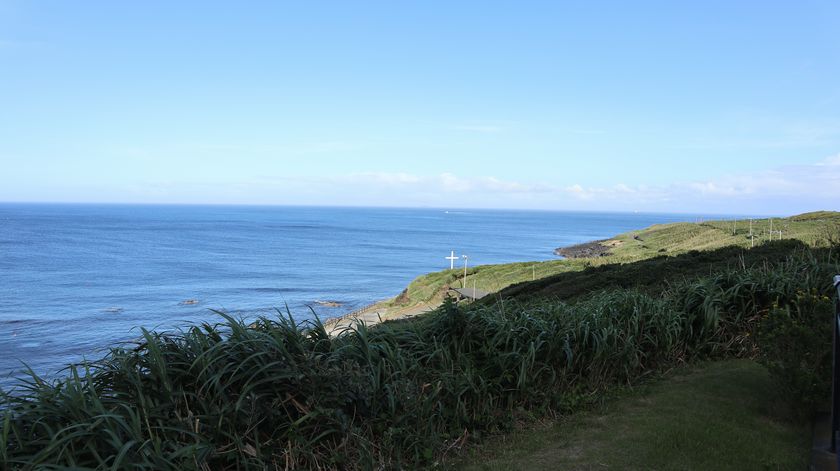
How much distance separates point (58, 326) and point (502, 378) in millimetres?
38934

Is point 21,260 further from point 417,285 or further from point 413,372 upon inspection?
point 413,372

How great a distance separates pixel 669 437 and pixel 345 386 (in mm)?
2522

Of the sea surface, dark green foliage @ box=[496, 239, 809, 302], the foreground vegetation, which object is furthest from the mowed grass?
the sea surface

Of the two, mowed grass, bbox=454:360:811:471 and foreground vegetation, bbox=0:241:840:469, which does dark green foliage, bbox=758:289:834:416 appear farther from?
mowed grass, bbox=454:360:811:471

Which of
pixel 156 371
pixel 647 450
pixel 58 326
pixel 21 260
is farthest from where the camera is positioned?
pixel 21 260

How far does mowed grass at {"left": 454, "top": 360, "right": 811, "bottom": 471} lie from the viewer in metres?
4.22

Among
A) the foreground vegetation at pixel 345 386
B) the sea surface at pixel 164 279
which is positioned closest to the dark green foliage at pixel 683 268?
the foreground vegetation at pixel 345 386

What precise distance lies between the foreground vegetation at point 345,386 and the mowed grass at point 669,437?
10.7 inches

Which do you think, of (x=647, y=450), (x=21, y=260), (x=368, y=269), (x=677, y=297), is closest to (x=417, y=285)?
(x=368, y=269)

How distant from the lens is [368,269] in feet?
245

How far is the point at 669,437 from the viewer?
461cm

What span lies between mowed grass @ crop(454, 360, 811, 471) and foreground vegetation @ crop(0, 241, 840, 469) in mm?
273

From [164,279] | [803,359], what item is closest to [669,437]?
[803,359]

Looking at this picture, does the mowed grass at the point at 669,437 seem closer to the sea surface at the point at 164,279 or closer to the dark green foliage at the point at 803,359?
the dark green foliage at the point at 803,359
